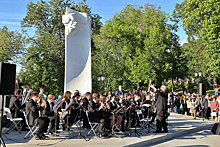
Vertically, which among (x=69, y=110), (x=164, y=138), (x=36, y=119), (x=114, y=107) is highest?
(x=114, y=107)

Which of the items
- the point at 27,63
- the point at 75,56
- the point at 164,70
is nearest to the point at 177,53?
the point at 164,70

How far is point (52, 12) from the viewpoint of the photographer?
32.5m

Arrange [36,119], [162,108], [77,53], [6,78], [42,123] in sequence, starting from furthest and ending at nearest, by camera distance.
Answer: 1. [77,53]
2. [162,108]
3. [36,119]
4. [42,123]
5. [6,78]

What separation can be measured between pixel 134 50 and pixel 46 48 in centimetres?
1315

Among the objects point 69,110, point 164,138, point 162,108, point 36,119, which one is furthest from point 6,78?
point 162,108

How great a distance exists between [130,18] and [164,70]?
10609 millimetres

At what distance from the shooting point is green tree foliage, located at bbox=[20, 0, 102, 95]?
→ 2994 centimetres

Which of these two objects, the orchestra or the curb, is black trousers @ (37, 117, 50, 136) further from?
the curb

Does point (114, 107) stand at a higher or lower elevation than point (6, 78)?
lower

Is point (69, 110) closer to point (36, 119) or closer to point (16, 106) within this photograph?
point (36, 119)

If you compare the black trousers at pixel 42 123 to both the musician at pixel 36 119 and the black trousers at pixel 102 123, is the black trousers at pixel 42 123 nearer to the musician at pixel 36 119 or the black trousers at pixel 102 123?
the musician at pixel 36 119

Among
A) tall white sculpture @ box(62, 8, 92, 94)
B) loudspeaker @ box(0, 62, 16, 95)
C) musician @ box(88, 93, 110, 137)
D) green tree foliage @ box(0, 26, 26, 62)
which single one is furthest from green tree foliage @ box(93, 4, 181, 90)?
loudspeaker @ box(0, 62, 16, 95)

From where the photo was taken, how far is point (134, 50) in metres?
38.2

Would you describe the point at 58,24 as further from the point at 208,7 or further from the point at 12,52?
the point at 208,7
